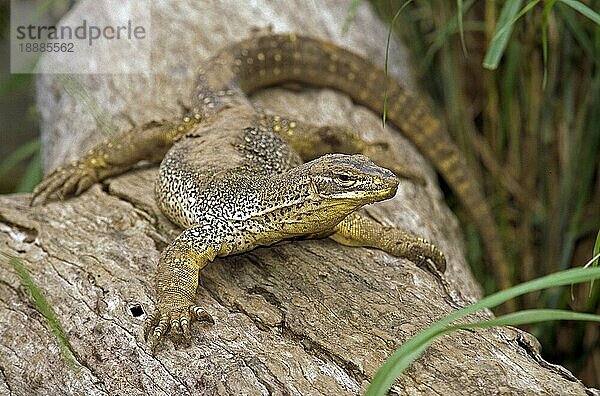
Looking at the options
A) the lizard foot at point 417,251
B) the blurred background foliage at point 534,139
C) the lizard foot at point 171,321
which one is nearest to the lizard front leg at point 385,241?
the lizard foot at point 417,251

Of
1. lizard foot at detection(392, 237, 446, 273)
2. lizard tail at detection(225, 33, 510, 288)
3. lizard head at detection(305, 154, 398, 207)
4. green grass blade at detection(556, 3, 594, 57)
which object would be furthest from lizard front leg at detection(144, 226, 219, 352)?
green grass blade at detection(556, 3, 594, 57)

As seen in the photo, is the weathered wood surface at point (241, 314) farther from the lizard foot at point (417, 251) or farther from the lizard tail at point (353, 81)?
the lizard tail at point (353, 81)

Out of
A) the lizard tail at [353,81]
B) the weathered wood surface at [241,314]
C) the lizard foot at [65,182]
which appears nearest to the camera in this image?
the weathered wood surface at [241,314]

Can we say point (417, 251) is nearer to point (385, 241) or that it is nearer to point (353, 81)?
Answer: point (385, 241)

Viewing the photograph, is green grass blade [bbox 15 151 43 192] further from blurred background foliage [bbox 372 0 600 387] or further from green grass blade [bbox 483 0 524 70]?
green grass blade [bbox 483 0 524 70]

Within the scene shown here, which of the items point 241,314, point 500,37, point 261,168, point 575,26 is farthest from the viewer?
point 575,26

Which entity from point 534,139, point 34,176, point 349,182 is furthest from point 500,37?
point 34,176
